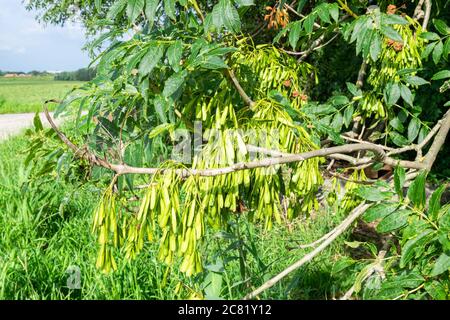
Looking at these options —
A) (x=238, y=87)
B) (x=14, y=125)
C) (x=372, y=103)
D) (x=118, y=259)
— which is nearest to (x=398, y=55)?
(x=372, y=103)

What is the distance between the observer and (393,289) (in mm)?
1254

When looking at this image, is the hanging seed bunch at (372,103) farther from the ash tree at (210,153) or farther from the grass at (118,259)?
the grass at (118,259)

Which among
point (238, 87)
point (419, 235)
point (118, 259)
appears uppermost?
point (238, 87)

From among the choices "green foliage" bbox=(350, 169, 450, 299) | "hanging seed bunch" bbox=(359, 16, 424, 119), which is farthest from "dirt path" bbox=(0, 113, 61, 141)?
"green foliage" bbox=(350, 169, 450, 299)

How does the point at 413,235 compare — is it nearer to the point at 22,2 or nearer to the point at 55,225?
the point at 55,225

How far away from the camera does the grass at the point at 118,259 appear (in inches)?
75.5

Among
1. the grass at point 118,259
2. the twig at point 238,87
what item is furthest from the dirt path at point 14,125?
the twig at point 238,87

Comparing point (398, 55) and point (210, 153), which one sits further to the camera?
point (398, 55)

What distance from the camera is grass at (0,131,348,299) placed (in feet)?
6.30

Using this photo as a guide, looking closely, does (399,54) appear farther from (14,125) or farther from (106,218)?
(14,125)

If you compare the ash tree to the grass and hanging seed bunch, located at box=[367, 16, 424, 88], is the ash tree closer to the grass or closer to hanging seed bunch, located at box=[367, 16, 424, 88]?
hanging seed bunch, located at box=[367, 16, 424, 88]

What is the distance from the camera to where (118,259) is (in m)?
2.43

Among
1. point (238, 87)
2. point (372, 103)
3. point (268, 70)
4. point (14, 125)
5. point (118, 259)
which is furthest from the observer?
point (14, 125)

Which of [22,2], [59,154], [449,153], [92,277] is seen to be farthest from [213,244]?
[22,2]
